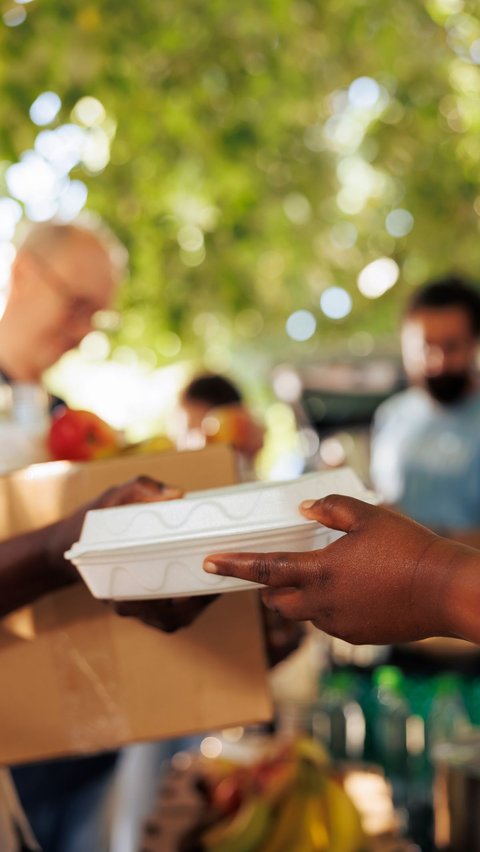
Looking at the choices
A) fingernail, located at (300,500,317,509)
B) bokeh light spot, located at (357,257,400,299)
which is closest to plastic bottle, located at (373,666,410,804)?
fingernail, located at (300,500,317,509)

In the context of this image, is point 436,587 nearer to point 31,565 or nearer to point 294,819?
point 31,565

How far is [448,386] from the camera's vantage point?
11.8ft

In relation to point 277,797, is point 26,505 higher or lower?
higher

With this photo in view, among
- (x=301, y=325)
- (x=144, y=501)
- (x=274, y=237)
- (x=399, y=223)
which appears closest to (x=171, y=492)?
(x=144, y=501)

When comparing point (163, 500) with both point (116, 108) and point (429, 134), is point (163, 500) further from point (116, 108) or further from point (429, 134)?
point (429, 134)

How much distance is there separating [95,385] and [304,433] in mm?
6069

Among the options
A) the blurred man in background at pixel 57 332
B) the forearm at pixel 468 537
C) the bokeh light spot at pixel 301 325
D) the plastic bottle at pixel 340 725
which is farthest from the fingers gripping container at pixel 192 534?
the bokeh light spot at pixel 301 325

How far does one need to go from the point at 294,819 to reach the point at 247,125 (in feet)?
8.69

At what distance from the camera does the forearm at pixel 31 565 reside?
1235 mm

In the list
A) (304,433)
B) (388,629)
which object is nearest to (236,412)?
(388,629)

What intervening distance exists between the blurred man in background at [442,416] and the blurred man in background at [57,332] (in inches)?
62.4

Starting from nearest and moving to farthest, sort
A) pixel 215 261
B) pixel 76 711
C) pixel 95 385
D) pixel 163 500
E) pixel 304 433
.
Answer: pixel 163 500
pixel 76 711
pixel 215 261
pixel 304 433
pixel 95 385

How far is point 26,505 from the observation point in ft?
4.50

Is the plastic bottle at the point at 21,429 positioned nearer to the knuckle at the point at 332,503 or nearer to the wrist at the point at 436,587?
the knuckle at the point at 332,503
